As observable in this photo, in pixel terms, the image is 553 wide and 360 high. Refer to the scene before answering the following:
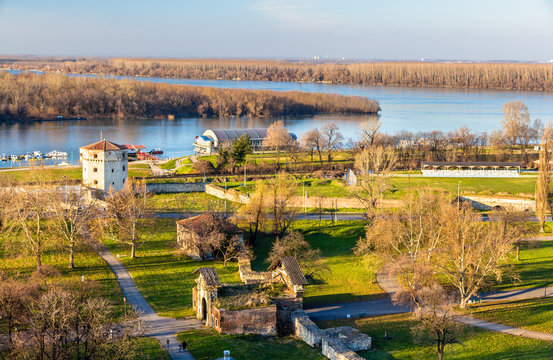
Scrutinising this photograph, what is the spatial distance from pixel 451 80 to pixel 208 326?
187837 mm

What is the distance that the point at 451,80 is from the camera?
19875 centimetres

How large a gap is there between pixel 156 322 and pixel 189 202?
22.2 m

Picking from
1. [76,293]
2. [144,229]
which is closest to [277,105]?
[144,229]

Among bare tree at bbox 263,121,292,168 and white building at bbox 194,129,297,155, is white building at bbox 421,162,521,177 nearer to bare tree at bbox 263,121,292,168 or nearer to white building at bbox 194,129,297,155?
bare tree at bbox 263,121,292,168

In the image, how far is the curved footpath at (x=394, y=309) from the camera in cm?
2385

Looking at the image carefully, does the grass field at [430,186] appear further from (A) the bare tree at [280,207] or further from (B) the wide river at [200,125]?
(B) the wide river at [200,125]

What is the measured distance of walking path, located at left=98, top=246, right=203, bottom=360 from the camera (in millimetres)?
21584

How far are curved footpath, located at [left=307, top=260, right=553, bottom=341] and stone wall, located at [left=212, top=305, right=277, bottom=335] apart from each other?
2412 mm

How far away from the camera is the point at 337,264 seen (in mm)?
32906

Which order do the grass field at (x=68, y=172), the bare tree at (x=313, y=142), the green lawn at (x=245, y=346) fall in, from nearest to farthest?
the green lawn at (x=245, y=346), the grass field at (x=68, y=172), the bare tree at (x=313, y=142)

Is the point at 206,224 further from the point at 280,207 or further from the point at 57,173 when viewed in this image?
the point at 57,173

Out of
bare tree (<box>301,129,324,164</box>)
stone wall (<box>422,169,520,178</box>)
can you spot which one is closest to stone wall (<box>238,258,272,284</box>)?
stone wall (<box>422,169,520,178</box>)

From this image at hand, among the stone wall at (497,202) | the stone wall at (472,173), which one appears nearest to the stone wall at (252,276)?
the stone wall at (497,202)

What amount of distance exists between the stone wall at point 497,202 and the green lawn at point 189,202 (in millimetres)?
17542
